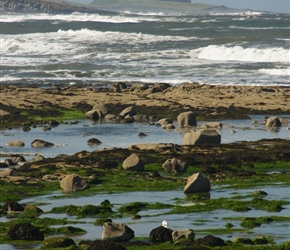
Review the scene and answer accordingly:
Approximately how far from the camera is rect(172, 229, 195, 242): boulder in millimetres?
19250

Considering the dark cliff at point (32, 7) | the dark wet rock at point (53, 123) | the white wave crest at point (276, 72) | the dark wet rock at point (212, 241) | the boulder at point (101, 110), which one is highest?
the dark wet rock at point (212, 241)

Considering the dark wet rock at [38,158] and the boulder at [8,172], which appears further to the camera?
the dark wet rock at [38,158]

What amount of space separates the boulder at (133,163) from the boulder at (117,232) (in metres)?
10.2

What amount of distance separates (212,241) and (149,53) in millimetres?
64800

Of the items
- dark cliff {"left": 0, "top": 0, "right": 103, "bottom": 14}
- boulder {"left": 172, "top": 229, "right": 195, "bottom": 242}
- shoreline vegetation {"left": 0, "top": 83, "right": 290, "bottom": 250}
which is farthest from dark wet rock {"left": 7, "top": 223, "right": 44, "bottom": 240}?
dark cliff {"left": 0, "top": 0, "right": 103, "bottom": 14}

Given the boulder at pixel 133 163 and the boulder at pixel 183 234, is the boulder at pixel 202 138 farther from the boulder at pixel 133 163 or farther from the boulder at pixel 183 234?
the boulder at pixel 183 234

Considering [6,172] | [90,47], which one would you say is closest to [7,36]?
[90,47]

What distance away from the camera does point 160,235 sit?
63.7 ft

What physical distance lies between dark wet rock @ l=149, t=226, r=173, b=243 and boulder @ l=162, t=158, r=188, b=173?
10.3 m

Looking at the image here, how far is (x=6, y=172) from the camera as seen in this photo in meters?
29.2

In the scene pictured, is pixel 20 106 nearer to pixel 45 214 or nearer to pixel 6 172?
pixel 6 172

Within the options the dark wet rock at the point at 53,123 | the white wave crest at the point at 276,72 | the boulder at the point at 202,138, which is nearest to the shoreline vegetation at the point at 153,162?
the boulder at the point at 202,138

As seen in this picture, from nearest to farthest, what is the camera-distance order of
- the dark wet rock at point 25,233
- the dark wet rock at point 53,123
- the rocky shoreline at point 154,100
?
the dark wet rock at point 25,233 → the dark wet rock at point 53,123 → the rocky shoreline at point 154,100

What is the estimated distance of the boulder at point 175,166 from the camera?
2986 cm
